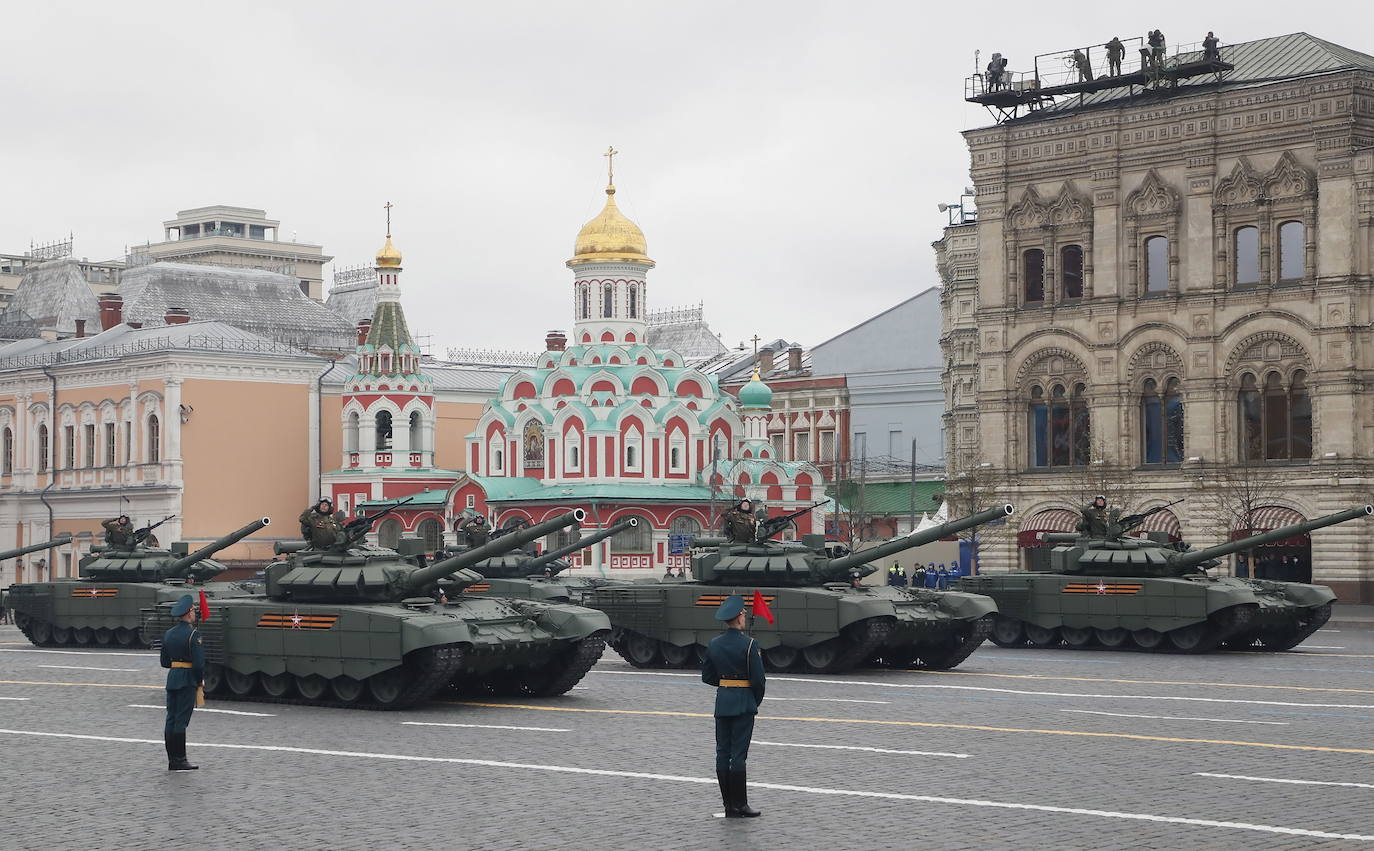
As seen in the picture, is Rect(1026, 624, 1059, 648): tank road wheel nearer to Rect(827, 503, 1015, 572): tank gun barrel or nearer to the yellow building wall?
Rect(827, 503, 1015, 572): tank gun barrel

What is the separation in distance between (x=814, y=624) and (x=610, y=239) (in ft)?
162

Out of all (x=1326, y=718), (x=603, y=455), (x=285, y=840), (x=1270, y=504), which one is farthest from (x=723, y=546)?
(x=603, y=455)

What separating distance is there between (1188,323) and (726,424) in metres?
28.5

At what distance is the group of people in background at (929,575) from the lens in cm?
4788

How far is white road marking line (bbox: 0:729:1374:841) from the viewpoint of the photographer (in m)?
12.7

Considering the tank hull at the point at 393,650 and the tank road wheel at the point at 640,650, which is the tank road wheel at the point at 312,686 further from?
the tank road wheel at the point at 640,650

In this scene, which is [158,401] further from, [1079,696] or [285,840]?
[285,840]

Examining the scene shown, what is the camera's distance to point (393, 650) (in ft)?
69.4

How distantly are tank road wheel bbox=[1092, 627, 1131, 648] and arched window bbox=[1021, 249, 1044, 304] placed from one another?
832 inches

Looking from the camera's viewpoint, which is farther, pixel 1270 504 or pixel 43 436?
pixel 43 436

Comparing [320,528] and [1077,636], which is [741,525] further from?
[1077,636]

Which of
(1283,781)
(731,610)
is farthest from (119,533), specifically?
(1283,781)

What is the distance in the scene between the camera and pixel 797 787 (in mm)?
14789

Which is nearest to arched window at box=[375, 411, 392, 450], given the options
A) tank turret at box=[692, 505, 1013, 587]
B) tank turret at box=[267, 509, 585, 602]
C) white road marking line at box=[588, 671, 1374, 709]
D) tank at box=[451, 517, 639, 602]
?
tank at box=[451, 517, 639, 602]
